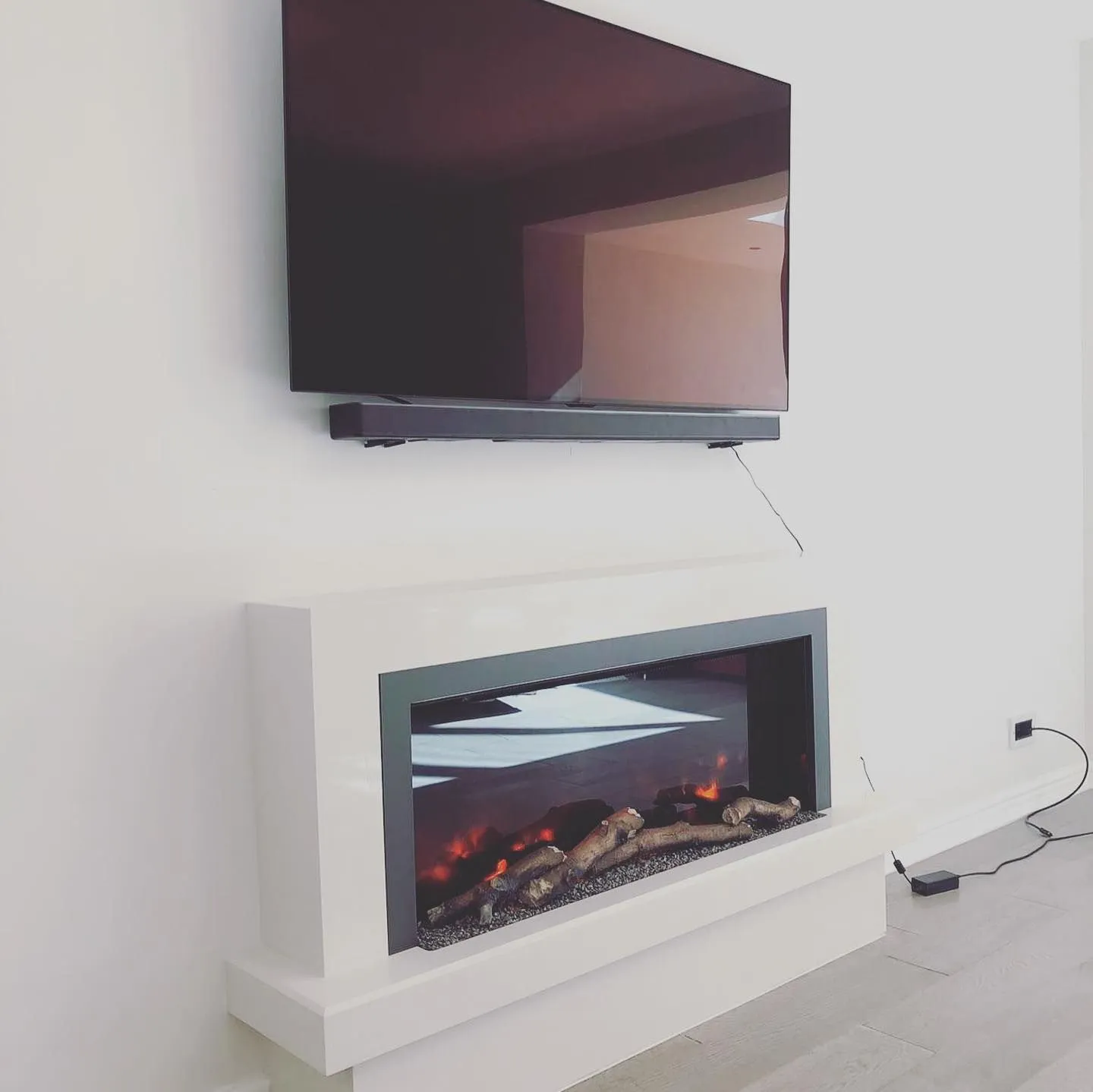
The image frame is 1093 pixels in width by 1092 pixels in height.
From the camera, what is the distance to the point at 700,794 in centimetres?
253

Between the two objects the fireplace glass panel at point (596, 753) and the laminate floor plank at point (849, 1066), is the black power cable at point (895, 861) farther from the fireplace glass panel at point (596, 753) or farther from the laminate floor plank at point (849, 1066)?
the laminate floor plank at point (849, 1066)

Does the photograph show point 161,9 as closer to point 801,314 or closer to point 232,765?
point 232,765

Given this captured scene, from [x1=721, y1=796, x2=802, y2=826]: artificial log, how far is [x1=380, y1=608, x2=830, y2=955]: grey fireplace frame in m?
0.34

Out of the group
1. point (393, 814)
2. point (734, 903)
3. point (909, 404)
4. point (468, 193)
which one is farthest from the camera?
point (909, 404)

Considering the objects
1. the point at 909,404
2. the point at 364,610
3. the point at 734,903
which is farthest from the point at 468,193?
the point at 909,404

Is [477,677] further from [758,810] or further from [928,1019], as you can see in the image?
[928,1019]

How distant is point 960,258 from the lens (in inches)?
134

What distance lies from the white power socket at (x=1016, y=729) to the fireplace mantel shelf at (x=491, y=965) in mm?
1509

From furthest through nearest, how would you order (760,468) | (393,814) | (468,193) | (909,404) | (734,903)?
1. (909,404)
2. (760,468)
3. (734,903)
4. (468,193)
5. (393,814)

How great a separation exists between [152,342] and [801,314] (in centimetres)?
169

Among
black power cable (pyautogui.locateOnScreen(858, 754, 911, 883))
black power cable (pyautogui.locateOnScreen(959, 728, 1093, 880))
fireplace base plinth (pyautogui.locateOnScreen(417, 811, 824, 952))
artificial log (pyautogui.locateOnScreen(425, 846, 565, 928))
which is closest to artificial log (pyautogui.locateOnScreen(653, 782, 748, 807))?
Result: fireplace base plinth (pyautogui.locateOnScreen(417, 811, 824, 952))

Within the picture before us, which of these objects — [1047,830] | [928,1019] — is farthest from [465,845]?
[1047,830]

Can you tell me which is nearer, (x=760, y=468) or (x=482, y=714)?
(x=482, y=714)

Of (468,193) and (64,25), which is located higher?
(64,25)
